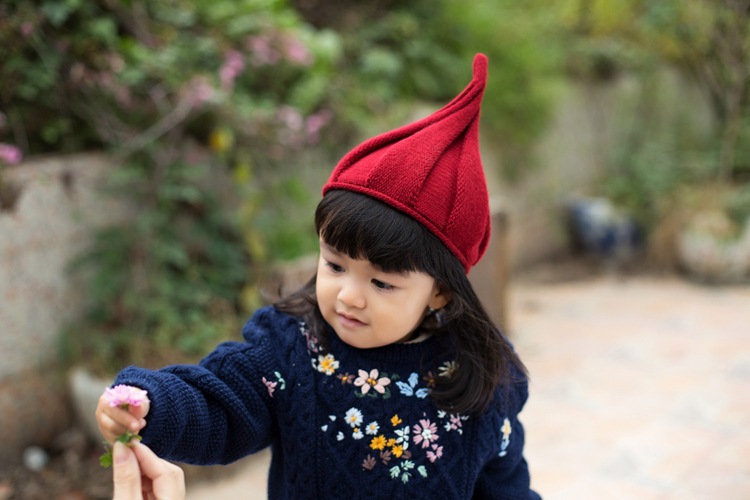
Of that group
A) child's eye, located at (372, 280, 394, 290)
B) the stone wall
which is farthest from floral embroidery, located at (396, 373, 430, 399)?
the stone wall

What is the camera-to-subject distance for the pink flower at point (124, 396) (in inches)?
41.5

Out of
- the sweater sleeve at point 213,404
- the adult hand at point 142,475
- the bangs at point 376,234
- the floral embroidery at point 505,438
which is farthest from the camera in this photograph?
the floral embroidery at point 505,438

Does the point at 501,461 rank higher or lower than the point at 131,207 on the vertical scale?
higher

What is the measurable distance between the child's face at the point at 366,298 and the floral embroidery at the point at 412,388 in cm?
10

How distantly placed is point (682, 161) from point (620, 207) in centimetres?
102

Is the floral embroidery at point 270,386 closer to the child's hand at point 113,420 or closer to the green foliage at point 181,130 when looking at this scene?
the child's hand at point 113,420

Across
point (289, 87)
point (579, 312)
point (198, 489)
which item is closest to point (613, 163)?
point (579, 312)

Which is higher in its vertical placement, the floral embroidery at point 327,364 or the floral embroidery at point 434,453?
the floral embroidery at point 327,364

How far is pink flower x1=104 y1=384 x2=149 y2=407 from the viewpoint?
105 cm

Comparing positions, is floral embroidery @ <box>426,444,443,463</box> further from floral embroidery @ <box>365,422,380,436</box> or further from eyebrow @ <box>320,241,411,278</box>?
eyebrow @ <box>320,241,411,278</box>

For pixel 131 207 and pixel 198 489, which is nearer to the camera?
pixel 198 489

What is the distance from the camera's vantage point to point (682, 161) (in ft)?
23.5

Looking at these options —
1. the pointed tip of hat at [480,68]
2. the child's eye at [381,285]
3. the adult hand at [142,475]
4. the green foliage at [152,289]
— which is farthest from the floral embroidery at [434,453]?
the green foliage at [152,289]

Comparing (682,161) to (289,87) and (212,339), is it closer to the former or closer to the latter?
(289,87)
